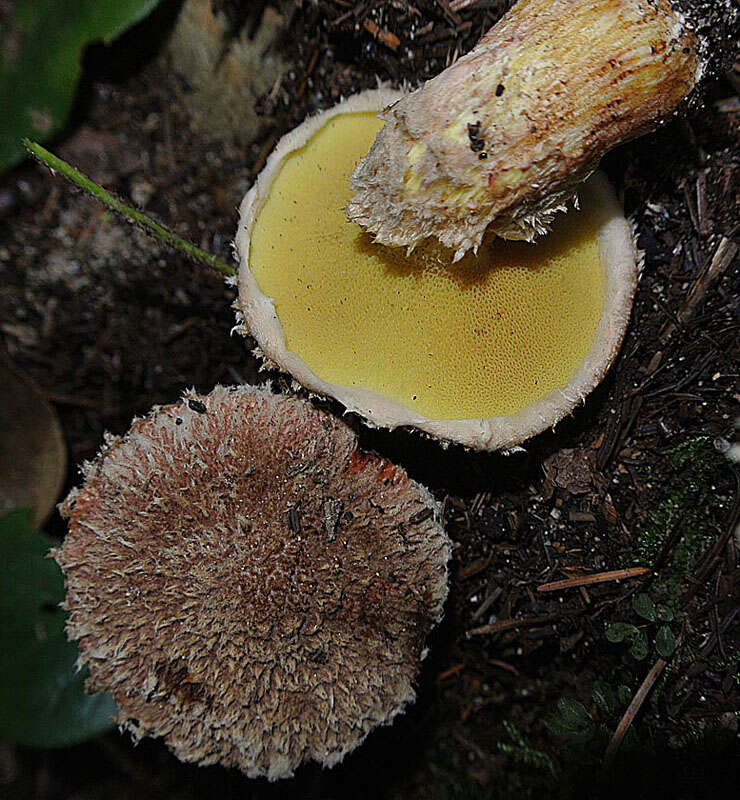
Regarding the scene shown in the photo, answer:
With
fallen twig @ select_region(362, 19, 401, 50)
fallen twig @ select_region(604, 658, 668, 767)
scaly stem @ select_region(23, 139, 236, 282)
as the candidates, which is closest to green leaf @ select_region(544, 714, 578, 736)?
fallen twig @ select_region(604, 658, 668, 767)

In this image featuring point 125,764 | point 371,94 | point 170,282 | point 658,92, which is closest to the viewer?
point 658,92

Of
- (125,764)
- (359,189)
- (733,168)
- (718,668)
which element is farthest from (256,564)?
(125,764)

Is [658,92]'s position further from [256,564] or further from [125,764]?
[125,764]

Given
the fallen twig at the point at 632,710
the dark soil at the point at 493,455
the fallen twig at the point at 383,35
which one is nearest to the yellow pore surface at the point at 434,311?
the dark soil at the point at 493,455

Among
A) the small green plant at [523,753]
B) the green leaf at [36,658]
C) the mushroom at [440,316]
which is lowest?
the small green plant at [523,753]

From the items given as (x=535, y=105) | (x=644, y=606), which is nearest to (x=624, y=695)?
(x=644, y=606)

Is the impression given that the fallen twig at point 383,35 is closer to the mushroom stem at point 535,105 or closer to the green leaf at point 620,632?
the mushroom stem at point 535,105

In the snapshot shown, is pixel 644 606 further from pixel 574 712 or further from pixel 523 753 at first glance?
pixel 523 753
